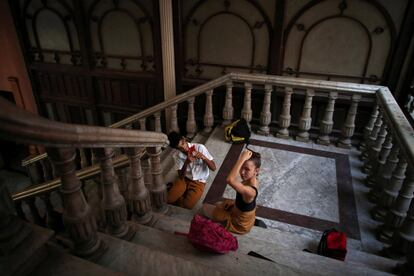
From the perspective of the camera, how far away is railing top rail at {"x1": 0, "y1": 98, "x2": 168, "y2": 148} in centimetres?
91

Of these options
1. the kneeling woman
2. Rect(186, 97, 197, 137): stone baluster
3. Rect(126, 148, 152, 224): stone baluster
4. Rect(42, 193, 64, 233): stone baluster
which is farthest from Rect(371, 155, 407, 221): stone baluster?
Rect(42, 193, 64, 233): stone baluster

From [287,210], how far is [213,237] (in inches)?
49.3

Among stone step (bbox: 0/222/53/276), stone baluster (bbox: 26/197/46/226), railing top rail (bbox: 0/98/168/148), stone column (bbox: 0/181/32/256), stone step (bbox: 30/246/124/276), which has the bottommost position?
stone baluster (bbox: 26/197/46/226)

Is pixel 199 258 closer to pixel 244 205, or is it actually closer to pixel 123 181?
pixel 244 205

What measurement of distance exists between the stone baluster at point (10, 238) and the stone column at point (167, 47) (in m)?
3.95

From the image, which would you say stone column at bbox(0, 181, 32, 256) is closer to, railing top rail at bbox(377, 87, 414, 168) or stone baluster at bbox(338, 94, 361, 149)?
railing top rail at bbox(377, 87, 414, 168)

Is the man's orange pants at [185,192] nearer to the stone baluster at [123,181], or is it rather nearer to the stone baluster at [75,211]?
the stone baluster at [123,181]

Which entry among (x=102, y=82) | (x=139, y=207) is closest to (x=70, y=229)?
(x=139, y=207)

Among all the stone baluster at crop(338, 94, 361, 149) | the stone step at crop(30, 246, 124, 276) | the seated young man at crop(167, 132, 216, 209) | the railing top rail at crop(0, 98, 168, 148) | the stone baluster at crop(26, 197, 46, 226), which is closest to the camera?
the railing top rail at crop(0, 98, 168, 148)

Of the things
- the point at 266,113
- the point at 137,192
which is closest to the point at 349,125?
the point at 266,113

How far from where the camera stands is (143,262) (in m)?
1.50

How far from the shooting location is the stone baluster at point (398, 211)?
2.09 meters

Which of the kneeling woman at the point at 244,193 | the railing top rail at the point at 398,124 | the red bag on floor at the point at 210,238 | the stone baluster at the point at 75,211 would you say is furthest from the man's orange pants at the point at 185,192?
the railing top rail at the point at 398,124

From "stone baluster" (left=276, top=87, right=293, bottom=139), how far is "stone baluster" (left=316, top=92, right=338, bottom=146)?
41 cm
